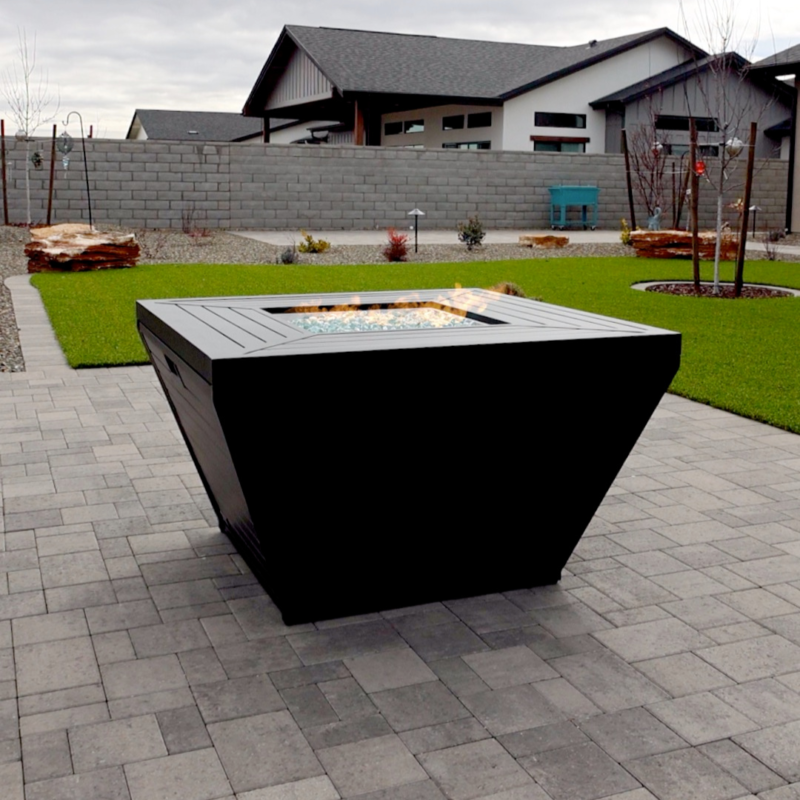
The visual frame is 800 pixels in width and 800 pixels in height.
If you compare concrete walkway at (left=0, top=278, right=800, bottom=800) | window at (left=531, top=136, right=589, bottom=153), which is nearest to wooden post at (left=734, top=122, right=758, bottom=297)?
concrete walkway at (left=0, top=278, right=800, bottom=800)

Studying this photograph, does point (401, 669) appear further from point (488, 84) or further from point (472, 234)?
point (488, 84)

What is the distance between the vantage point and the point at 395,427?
295 centimetres

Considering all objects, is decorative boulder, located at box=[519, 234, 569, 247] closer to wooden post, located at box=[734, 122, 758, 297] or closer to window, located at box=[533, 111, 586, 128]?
wooden post, located at box=[734, 122, 758, 297]

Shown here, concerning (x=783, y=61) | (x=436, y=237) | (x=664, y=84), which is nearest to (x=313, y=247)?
(x=436, y=237)

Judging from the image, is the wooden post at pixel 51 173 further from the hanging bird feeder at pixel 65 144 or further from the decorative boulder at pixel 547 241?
the decorative boulder at pixel 547 241

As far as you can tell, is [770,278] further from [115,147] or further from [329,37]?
[329,37]

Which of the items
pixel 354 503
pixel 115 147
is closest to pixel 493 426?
pixel 354 503

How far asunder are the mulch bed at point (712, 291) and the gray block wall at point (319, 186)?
1091 cm

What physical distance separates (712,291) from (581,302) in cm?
241

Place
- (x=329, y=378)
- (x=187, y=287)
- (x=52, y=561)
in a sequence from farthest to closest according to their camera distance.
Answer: (x=187, y=287), (x=52, y=561), (x=329, y=378)

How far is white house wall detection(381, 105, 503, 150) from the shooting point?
1116 inches

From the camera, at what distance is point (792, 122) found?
23.5 metres

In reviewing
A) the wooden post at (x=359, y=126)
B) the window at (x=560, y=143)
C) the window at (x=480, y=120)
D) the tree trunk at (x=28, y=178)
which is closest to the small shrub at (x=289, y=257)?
the tree trunk at (x=28, y=178)

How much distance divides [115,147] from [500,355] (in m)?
19.3
